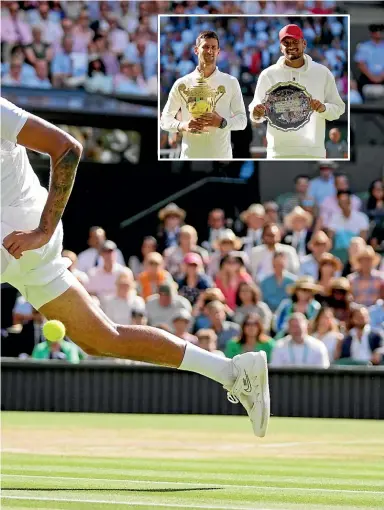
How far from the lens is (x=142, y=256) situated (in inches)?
606

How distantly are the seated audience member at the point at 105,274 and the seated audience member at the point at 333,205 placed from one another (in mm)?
2330

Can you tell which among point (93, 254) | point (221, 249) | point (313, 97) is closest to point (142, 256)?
point (93, 254)

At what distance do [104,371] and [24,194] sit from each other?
6136 millimetres

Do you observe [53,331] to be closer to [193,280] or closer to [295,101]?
[295,101]

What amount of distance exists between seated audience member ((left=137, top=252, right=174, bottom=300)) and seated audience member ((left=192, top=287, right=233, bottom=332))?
25.9 inches

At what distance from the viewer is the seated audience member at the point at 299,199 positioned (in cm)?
1494

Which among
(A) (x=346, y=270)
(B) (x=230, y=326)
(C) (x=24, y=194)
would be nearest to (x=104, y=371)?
(B) (x=230, y=326)

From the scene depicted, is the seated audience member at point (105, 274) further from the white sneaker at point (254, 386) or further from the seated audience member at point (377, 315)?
the white sneaker at point (254, 386)

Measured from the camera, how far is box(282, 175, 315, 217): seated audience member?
1494cm

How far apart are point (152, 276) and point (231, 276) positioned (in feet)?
2.89

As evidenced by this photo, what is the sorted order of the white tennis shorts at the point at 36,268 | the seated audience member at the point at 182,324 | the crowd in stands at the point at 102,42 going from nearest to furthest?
the white tennis shorts at the point at 36,268 → the seated audience member at the point at 182,324 → the crowd in stands at the point at 102,42

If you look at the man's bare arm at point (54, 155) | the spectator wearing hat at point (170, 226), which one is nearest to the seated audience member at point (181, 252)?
the spectator wearing hat at point (170, 226)

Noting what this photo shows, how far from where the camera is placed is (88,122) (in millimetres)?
16297

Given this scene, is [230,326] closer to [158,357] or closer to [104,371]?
[104,371]
